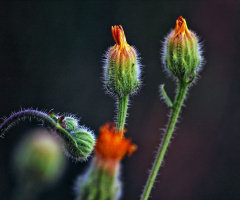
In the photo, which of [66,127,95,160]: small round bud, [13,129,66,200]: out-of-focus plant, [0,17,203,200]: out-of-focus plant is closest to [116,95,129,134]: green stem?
[0,17,203,200]: out-of-focus plant

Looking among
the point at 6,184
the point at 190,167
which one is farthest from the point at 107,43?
the point at 6,184

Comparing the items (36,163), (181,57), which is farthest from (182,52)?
(36,163)

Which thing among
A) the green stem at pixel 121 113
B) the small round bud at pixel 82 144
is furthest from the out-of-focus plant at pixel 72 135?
the green stem at pixel 121 113

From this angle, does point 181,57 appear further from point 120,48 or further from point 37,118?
point 37,118

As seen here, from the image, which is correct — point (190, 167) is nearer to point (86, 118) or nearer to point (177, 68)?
point (86, 118)

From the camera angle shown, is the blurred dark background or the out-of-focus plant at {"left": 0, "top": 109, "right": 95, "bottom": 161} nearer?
the out-of-focus plant at {"left": 0, "top": 109, "right": 95, "bottom": 161}

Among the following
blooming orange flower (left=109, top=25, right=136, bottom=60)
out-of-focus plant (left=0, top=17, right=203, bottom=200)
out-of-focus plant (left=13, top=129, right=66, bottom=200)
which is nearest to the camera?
out-of-focus plant (left=13, top=129, right=66, bottom=200)

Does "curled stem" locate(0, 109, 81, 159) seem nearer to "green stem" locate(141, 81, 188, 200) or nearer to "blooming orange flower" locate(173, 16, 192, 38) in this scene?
"green stem" locate(141, 81, 188, 200)
